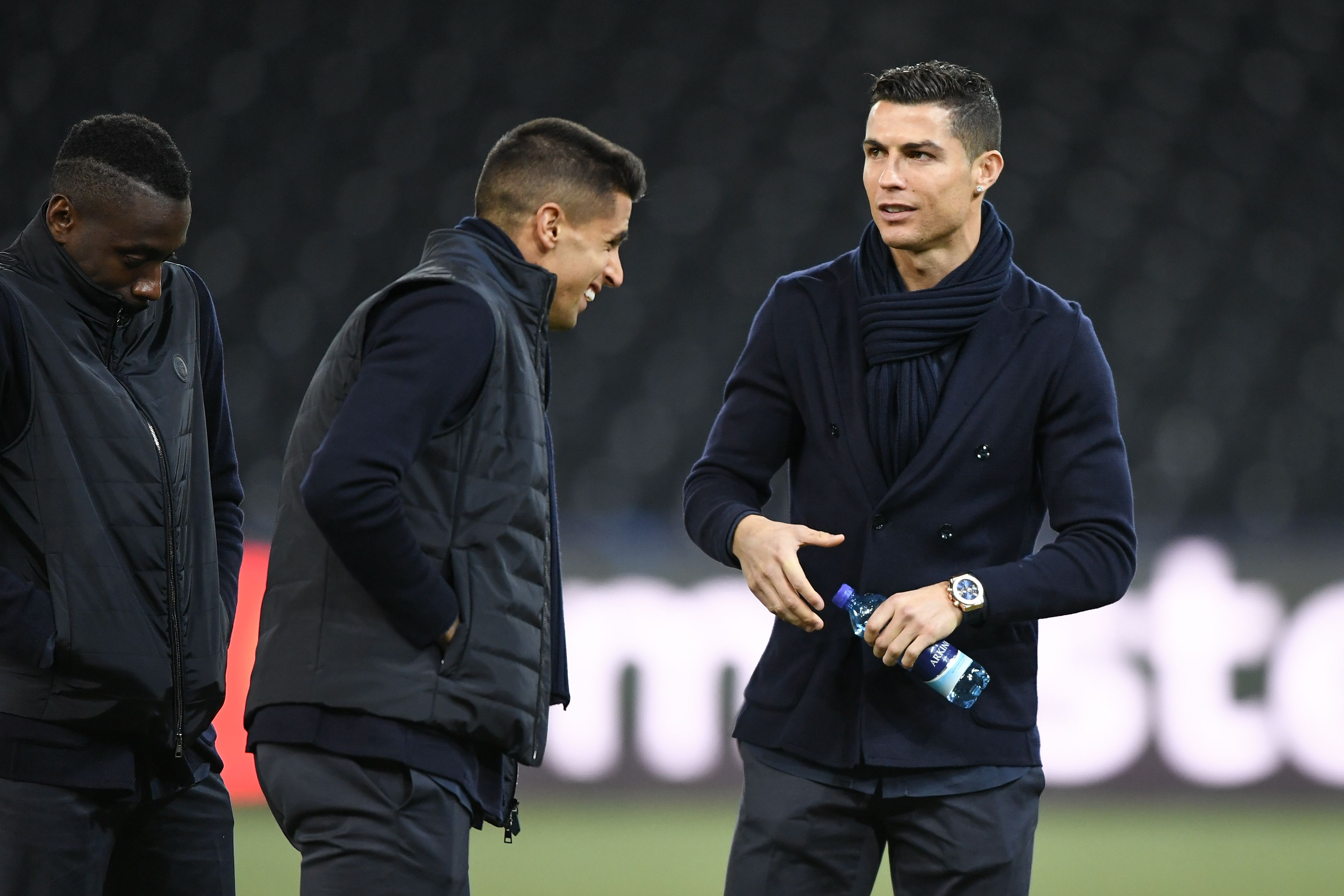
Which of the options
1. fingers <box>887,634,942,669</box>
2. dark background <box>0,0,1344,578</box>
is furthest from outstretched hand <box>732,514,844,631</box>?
dark background <box>0,0,1344,578</box>

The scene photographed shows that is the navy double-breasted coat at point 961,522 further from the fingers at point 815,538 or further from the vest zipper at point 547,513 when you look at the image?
the vest zipper at point 547,513

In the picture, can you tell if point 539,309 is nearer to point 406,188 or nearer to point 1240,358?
point 406,188

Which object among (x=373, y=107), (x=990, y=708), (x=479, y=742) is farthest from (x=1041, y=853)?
(x=373, y=107)

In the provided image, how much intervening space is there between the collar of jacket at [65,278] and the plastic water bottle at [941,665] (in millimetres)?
888

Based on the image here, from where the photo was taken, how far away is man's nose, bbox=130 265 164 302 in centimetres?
173

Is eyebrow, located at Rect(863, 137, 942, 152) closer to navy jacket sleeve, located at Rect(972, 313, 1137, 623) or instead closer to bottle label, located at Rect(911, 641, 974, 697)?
navy jacket sleeve, located at Rect(972, 313, 1137, 623)

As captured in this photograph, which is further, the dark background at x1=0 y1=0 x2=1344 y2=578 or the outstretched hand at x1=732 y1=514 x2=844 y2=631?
the dark background at x1=0 y1=0 x2=1344 y2=578

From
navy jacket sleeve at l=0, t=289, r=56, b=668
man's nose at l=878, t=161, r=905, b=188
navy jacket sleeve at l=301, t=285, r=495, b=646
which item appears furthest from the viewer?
man's nose at l=878, t=161, r=905, b=188

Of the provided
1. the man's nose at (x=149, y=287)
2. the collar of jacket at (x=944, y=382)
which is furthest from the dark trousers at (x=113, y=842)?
the collar of jacket at (x=944, y=382)

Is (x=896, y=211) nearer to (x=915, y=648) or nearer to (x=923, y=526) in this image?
(x=923, y=526)

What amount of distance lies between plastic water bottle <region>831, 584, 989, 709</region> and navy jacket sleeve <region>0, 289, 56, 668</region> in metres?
0.86

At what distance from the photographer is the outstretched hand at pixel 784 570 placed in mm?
1692

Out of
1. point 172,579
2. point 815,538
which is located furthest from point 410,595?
point 815,538

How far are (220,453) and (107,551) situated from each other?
1.01 ft
